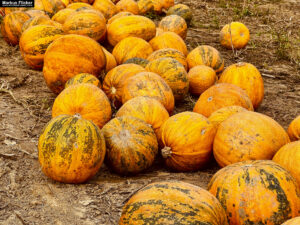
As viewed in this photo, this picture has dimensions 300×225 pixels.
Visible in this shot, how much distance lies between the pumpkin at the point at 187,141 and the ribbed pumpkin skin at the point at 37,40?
3.10m

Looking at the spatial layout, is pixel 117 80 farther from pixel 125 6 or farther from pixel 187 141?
pixel 125 6

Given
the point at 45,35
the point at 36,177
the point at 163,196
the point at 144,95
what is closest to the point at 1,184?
the point at 36,177

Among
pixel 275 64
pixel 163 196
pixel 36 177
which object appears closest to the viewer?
pixel 163 196

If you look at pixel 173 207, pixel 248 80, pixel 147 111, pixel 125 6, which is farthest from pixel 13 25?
pixel 173 207

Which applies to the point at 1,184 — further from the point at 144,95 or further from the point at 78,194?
the point at 144,95

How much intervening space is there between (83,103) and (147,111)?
0.71 m

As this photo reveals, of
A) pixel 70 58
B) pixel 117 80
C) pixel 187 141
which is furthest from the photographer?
pixel 70 58

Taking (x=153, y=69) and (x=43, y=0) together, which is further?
(x=43, y=0)

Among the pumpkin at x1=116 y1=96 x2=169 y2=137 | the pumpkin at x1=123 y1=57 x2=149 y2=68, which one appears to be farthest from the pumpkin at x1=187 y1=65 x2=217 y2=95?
the pumpkin at x1=116 y1=96 x2=169 y2=137

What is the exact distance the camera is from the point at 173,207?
8.59 feet

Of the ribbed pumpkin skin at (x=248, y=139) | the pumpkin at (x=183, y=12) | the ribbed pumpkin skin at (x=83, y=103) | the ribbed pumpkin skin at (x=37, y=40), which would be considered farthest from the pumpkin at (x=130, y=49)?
the pumpkin at (x=183, y=12)

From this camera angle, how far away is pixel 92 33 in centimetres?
665

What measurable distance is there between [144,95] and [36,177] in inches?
67.8

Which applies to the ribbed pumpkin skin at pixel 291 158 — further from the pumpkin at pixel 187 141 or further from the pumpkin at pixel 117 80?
the pumpkin at pixel 117 80
